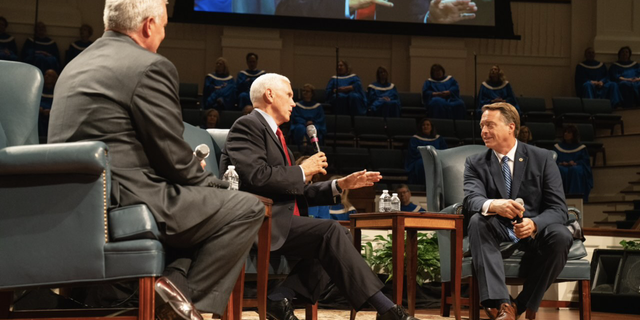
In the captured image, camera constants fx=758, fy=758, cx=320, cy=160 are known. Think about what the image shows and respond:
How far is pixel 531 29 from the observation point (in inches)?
486

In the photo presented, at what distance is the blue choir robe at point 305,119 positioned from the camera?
932cm

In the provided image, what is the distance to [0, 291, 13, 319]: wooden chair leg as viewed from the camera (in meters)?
2.49

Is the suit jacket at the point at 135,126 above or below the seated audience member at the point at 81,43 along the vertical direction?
below

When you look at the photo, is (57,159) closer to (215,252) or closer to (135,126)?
(135,126)

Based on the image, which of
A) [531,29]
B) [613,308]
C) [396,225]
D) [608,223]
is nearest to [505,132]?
[396,225]

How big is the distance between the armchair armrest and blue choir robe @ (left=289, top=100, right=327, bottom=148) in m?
7.12

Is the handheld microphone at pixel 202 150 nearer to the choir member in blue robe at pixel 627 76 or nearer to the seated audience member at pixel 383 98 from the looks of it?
the seated audience member at pixel 383 98

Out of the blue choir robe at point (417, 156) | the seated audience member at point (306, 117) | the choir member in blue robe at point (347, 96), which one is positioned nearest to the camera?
the blue choir robe at point (417, 156)

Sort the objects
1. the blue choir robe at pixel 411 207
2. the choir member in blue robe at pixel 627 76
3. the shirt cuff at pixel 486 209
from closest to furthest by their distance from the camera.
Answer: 1. the shirt cuff at pixel 486 209
2. the blue choir robe at pixel 411 207
3. the choir member in blue robe at pixel 627 76

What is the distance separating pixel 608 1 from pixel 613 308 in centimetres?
804

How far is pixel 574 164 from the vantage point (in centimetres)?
923

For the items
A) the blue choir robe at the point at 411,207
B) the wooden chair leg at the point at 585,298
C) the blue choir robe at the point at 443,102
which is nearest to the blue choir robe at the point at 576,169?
the blue choir robe at the point at 443,102

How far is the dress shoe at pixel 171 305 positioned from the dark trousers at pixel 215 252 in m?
0.11

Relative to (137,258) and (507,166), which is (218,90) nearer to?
(507,166)
